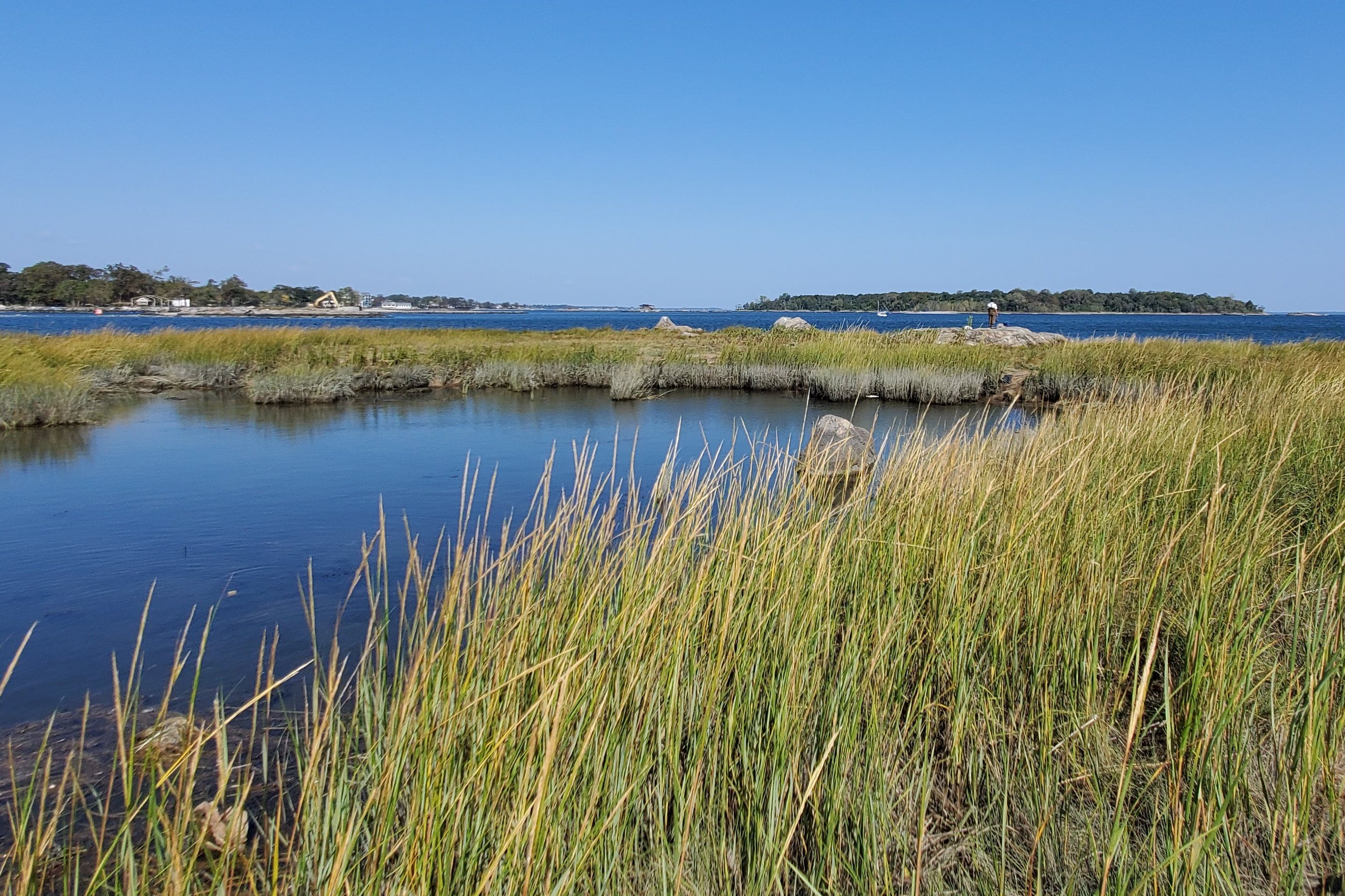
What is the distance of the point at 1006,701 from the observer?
2.34 m

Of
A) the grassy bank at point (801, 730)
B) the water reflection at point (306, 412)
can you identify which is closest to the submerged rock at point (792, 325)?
the water reflection at point (306, 412)

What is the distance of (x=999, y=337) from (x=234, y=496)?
58.0 feet

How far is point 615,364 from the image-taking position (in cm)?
1471

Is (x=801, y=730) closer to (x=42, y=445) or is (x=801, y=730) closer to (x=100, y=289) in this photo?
(x=42, y=445)

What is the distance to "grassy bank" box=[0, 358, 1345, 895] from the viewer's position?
1.47 m

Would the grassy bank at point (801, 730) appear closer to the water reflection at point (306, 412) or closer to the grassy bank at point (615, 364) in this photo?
the water reflection at point (306, 412)

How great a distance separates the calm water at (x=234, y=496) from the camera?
385cm

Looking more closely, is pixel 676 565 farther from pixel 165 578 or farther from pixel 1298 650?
pixel 165 578

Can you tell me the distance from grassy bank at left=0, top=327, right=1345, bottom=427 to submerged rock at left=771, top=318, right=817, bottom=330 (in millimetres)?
5709

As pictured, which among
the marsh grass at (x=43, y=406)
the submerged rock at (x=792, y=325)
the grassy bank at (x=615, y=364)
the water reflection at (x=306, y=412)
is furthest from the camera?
the submerged rock at (x=792, y=325)

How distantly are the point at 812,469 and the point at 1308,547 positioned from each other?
2.45 m

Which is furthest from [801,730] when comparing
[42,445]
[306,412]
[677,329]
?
[677,329]

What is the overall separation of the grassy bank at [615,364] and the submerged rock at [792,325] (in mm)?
5709

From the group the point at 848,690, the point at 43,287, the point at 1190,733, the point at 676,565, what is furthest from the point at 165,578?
the point at 43,287
